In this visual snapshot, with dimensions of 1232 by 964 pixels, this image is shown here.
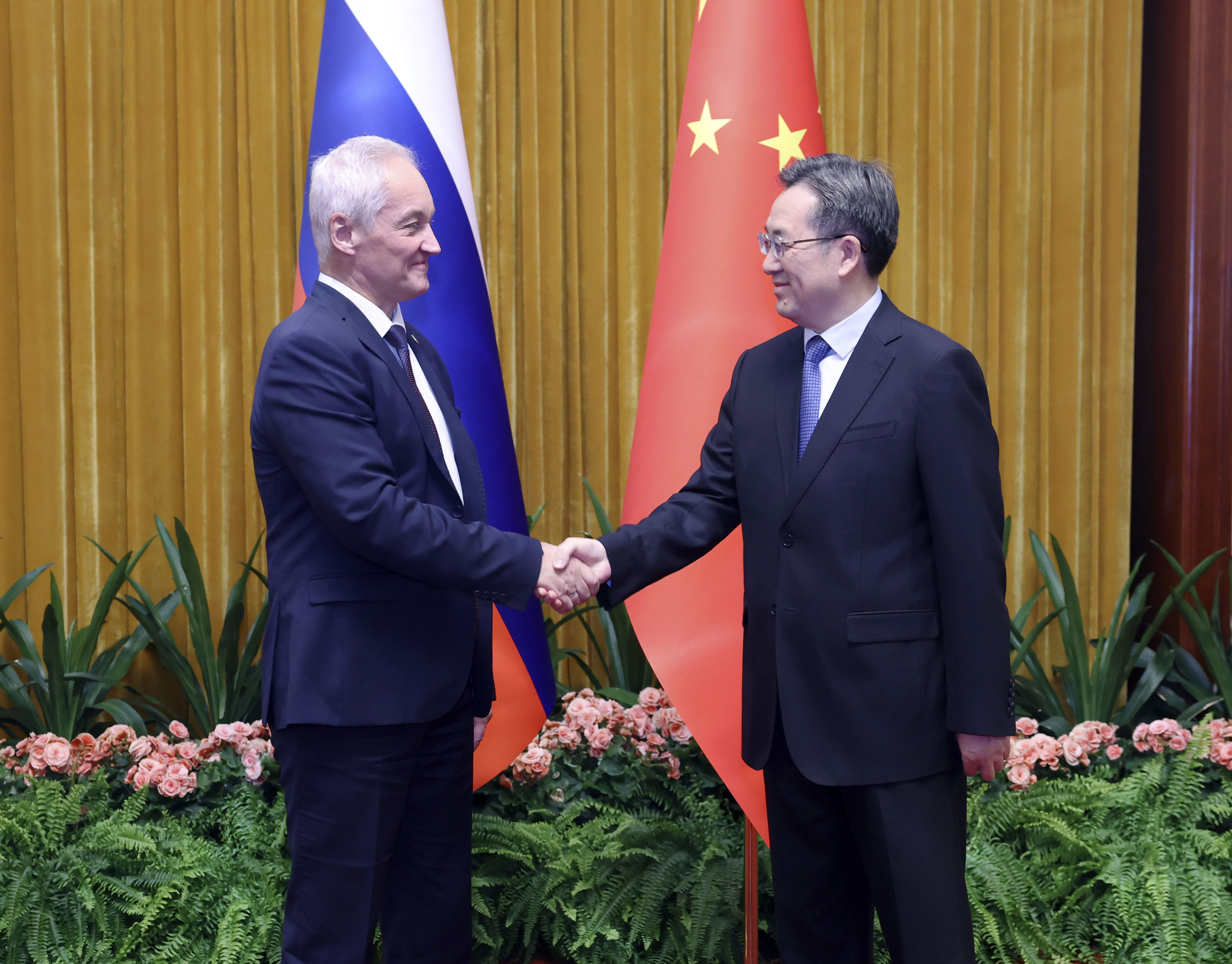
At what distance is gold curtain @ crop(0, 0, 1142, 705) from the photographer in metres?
3.49

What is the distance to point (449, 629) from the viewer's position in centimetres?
170

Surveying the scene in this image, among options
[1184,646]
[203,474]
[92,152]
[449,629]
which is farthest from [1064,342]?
[92,152]

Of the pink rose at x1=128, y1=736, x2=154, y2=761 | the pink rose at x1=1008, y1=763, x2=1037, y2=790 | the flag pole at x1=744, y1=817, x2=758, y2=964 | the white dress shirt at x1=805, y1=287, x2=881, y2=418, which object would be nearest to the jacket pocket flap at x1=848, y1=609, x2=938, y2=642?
the white dress shirt at x1=805, y1=287, x2=881, y2=418

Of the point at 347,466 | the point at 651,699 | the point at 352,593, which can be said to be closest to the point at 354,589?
the point at 352,593

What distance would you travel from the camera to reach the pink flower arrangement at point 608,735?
274cm

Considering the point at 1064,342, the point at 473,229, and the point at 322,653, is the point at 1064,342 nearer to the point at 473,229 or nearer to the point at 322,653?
the point at 473,229

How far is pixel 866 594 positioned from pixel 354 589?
0.79 m

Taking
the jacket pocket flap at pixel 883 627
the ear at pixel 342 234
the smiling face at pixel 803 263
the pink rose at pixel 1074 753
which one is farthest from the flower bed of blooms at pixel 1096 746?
the ear at pixel 342 234

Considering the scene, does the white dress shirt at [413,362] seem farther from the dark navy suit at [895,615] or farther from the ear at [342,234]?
the dark navy suit at [895,615]

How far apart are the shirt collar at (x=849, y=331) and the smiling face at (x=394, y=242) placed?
2.23 ft

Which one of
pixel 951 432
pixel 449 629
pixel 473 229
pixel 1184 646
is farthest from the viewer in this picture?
pixel 1184 646

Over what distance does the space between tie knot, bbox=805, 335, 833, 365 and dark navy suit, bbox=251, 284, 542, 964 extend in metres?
0.57

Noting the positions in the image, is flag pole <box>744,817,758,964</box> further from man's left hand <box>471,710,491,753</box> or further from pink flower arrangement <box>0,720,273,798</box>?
pink flower arrangement <box>0,720,273,798</box>

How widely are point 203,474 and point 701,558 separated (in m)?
2.01
